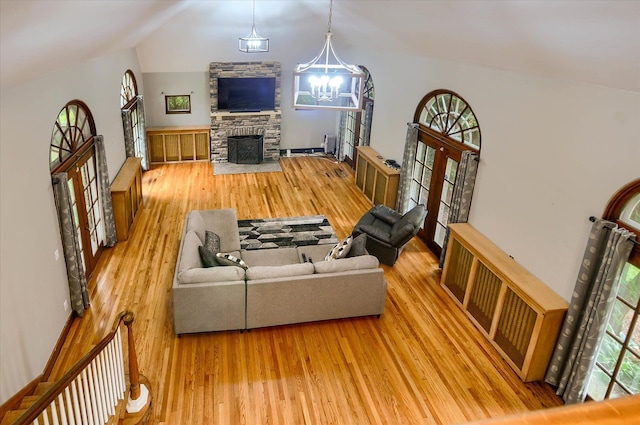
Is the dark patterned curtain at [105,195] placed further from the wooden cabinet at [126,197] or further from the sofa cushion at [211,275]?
the sofa cushion at [211,275]

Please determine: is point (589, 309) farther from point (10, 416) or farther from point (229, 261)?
point (10, 416)

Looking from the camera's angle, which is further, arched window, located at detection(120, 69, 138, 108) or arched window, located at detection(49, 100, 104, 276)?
arched window, located at detection(120, 69, 138, 108)

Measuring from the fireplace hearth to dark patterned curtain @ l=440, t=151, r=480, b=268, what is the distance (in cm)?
636

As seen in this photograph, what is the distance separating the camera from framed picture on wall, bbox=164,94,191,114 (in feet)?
36.5

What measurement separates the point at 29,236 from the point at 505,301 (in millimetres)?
5042

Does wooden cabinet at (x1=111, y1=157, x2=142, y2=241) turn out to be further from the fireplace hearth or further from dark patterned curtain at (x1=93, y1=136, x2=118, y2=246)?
the fireplace hearth

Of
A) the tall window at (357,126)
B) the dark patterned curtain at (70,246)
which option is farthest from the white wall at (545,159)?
the dark patterned curtain at (70,246)

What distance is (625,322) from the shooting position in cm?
407

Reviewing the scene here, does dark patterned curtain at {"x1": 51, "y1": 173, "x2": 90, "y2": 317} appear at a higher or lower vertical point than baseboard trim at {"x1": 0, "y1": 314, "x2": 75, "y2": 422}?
higher

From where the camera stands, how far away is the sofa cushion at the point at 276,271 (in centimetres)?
514

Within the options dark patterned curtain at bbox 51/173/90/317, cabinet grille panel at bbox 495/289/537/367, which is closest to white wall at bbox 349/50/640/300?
cabinet grille panel at bbox 495/289/537/367

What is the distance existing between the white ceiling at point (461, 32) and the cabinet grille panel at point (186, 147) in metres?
5.44

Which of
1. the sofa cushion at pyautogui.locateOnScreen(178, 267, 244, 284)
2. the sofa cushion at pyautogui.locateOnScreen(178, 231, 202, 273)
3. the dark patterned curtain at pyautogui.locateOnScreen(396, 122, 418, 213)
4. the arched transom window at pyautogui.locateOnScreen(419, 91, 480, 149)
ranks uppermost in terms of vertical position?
the arched transom window at pyautogui.locateOnScreen(419, 91, 480, 149)

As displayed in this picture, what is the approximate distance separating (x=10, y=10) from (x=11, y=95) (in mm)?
2212
